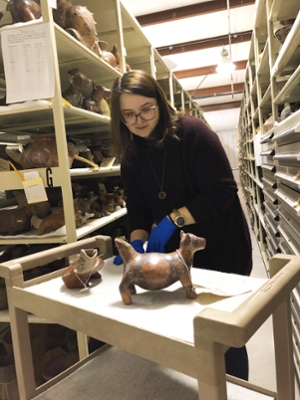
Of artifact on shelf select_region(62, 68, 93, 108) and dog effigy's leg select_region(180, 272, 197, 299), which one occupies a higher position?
artifact on shelf select_region(62, 68, 93, 108)

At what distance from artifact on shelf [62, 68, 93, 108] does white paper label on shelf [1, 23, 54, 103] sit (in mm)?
292

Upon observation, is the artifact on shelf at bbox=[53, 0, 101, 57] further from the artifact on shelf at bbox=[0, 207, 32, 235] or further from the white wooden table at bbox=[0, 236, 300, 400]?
the white wooden table at bbox=[0, 236, 300, 400]

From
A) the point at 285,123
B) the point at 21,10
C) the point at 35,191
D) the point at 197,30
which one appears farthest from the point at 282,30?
the point at 197,30

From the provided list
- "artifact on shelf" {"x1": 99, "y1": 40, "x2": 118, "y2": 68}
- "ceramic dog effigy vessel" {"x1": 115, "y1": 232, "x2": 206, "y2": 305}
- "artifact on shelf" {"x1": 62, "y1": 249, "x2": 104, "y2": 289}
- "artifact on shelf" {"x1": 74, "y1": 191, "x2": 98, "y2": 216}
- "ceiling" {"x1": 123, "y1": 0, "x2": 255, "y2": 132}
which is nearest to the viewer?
"ceramic dog effigy vessel" {"x1": 115, "y1": 232, "x2": 206, "y2": 305}

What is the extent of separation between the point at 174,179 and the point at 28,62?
2.71 ft

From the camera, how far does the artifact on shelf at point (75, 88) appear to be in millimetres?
1740

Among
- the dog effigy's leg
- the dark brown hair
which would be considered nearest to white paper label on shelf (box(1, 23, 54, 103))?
the dark brown hair

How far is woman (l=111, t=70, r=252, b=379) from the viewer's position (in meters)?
1.23

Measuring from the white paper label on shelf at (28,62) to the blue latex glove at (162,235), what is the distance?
29.6 inches

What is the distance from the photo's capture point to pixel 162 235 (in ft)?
4.07

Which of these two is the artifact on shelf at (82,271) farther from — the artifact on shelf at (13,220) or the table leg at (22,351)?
the artifact on shelf at (13,220)

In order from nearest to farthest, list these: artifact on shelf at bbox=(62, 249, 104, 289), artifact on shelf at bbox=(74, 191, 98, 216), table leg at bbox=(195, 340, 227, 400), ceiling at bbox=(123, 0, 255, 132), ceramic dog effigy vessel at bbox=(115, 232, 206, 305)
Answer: table leg at bbox=(195, 340, 227, 400)
ceramic dog effigy vessel at bbox=(115, 232, 206, 305)
artifact on shelf at bbox=(62, 249, 104, 289)
artifact on shelf at bbox=(74, 191, 98, 216)
ceiling at bbox=(123, 0, 255, 132)

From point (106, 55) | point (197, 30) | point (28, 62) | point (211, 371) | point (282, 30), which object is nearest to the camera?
point (211, 371)

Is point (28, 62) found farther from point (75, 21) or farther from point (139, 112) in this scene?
point (139, 112)
